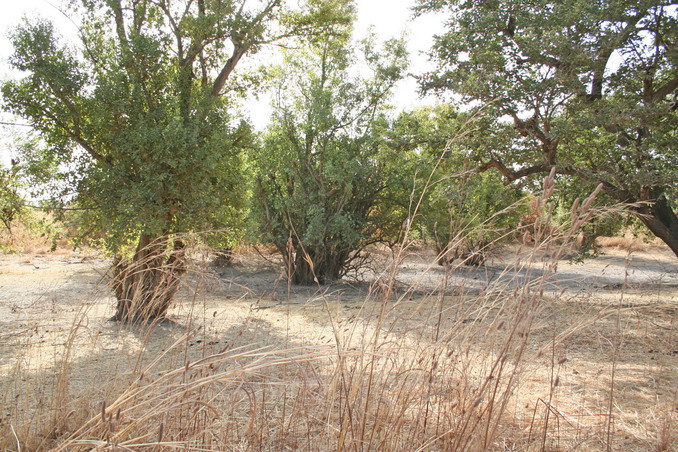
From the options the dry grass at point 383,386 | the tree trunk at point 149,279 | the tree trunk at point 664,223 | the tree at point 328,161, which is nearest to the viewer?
the dry grass at point 383,386

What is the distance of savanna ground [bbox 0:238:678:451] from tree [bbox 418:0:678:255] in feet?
7.82

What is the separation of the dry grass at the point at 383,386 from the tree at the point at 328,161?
14.9 ft

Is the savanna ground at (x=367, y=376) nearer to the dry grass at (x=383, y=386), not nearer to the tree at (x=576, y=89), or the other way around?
the dry grass at (x=383, y=386)

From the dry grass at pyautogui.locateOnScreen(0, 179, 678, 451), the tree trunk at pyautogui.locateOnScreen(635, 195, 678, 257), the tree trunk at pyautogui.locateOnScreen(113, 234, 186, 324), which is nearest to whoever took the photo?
the dry grass at pyautogui.locateOnScreen(0, 179, 678, 451)

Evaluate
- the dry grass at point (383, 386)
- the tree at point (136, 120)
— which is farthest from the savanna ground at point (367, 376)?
the tree at point (136, 120)

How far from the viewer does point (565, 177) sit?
8.89 metres

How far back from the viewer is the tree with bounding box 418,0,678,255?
680 centimetres

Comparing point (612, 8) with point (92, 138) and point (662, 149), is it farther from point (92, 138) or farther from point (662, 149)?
point (92, 138)

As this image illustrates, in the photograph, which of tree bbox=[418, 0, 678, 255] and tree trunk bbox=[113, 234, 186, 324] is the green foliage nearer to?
tree trunk bbox=[113, 234, 186, 324]

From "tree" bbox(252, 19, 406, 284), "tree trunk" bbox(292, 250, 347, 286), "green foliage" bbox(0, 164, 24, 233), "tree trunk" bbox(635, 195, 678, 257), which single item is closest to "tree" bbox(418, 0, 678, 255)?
"tree trunk" bbox(635, 195, 678, 257)

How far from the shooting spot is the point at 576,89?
6984 millimetres

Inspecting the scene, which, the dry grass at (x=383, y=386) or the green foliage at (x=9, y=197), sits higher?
the green foliage at (x=9, y=197)

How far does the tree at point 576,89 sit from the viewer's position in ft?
22.3

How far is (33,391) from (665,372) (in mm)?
5448
